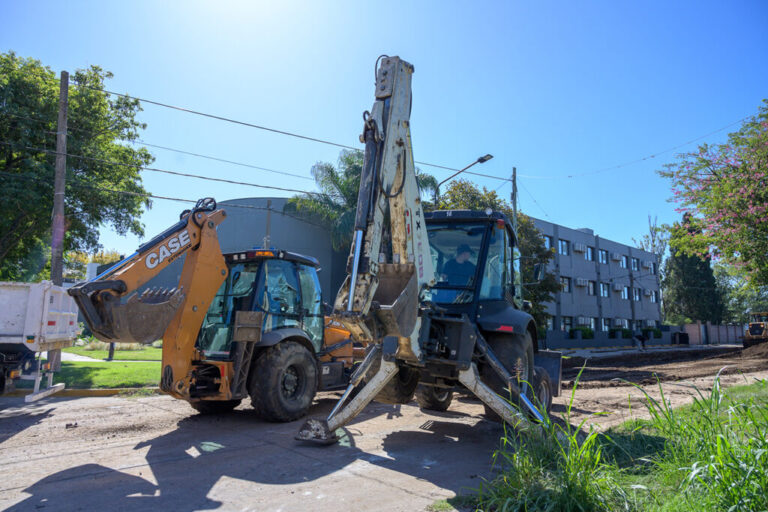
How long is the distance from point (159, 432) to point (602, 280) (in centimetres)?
4368

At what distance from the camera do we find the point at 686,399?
9930mm

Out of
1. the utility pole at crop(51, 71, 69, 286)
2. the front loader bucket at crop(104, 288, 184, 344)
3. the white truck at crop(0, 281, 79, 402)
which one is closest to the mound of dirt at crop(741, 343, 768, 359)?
the front loader bucket at crop(104, 288, 184, 344)

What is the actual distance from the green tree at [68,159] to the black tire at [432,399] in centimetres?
1114

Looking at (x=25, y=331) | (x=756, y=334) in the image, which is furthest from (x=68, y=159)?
(x=756, y=334)

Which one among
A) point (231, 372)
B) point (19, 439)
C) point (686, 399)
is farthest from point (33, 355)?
point (686, 399)

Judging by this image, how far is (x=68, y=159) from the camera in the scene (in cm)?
1659

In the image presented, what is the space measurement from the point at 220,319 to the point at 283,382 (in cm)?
139

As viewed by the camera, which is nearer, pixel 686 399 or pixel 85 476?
pixel 85 476

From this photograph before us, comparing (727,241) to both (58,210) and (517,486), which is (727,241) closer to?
(517,486)

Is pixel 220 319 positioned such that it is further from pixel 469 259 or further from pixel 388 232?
pixel 469 259

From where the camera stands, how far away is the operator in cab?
6766 mm

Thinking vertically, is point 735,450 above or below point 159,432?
above

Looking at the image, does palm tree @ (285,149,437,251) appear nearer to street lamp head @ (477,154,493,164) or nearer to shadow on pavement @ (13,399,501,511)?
street lamp head @ (477,154,493,164)

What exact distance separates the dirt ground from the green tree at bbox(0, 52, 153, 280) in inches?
347
